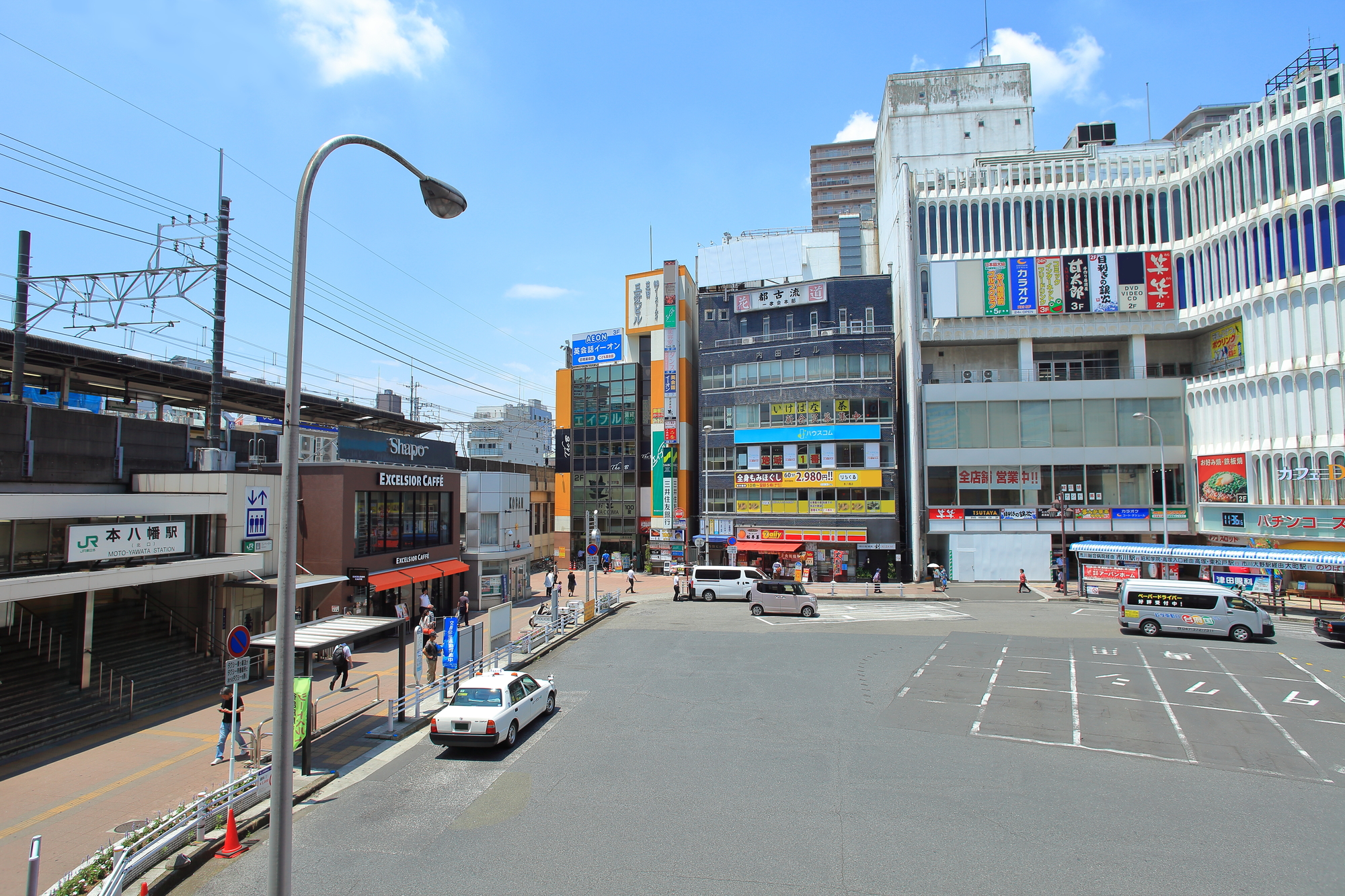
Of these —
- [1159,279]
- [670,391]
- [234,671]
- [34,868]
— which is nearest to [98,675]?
[234,671]

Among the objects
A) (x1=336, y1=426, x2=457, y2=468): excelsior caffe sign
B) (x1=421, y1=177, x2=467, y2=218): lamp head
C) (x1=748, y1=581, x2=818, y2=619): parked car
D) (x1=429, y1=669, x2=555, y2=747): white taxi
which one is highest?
(x1=421, y1=177, x2=467, y2=218): lamp head

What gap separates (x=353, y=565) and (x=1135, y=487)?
4697cm

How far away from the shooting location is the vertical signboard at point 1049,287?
47.8 metres

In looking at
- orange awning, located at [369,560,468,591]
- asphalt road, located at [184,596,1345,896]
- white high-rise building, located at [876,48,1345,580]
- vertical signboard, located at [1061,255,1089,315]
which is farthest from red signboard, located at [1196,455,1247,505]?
orange awning, located at [369,560,468,591]

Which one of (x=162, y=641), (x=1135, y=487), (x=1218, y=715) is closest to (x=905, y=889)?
(x=1218, y=715)

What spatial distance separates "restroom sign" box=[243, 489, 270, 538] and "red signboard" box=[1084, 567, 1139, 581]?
1657 inches

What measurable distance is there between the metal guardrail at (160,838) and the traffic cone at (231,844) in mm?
240

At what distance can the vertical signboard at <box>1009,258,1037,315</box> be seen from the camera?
48125 mm

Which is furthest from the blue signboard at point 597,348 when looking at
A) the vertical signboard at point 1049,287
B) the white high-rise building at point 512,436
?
the vertical signboard at point 1049,287

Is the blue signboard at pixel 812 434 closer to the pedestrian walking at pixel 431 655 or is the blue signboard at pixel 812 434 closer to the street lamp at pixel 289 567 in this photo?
the pedestrian walking at pixel 431 655

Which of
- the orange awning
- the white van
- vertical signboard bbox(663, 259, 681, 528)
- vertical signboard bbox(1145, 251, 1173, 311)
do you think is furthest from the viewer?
vertical signboard bbox(663, 259, 681, 528)

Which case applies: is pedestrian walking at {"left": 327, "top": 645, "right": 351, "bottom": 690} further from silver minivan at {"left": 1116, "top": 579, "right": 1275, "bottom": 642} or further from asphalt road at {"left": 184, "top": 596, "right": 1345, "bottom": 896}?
silver minivan at {"left": 1116, "top": 579, "right": 1275, "bottom": 642}

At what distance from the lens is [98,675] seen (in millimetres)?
17531

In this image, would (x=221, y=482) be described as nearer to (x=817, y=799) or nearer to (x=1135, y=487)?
(x=817, y=799)
